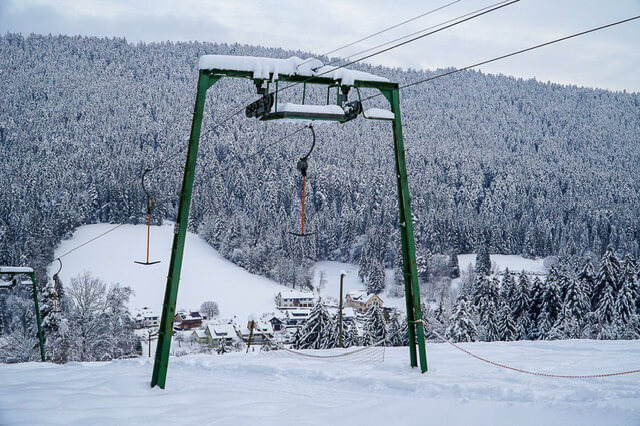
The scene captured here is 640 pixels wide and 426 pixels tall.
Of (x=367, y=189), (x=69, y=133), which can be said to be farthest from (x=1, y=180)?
(x=367, y=189)

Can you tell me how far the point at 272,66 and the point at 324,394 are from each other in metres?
5.29

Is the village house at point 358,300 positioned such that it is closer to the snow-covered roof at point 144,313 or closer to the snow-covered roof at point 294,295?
the snow-covered roof at point 294,295

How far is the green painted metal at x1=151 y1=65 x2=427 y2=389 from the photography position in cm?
849

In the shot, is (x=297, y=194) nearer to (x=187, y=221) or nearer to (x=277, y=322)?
(x=277, y=322)

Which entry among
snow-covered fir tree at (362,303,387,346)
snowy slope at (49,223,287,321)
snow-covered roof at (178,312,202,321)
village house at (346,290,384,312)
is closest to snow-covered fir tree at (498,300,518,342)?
snow-covered fir tree at (362,303,387,346)

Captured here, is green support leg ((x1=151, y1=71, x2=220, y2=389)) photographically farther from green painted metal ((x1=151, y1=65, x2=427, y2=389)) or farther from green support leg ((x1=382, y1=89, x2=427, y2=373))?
green support leg ((x1=382, y1=89, x2=427, y2=373))

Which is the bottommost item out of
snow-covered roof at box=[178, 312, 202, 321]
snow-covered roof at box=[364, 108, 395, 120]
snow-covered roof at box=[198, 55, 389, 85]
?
snow-covered roof at box=[178, 312, 202, 321]

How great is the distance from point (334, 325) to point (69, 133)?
170490 millimetres

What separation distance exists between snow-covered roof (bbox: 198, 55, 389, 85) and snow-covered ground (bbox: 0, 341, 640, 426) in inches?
199

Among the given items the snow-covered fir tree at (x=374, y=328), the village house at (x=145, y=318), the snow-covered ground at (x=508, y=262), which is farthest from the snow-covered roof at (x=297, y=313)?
the snow-covered ground at (x=508, y=262)

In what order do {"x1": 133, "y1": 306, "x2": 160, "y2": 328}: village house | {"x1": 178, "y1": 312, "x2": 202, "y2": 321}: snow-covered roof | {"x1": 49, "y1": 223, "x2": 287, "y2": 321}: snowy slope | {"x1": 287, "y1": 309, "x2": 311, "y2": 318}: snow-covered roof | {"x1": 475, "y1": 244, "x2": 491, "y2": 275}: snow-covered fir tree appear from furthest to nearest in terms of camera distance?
{"x1": 475, "y1": 244, "x2": 491, "y2": 275}: snow-covered fir tree → {"x1": 49, "y1": 223, "x2": 287, "y2": 321}: snowy slope → {"x1": 287, "y1": 309, "x2": 311, "y2": 318}: snow-covered roof → {"x1": 178, "y1": 312, "x2": 202, "y2": 321}: snow-covered roof → {"x1": 133, "y1": 306, "x2": 160, "y2": 328}: village house

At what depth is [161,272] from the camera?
9481 cm

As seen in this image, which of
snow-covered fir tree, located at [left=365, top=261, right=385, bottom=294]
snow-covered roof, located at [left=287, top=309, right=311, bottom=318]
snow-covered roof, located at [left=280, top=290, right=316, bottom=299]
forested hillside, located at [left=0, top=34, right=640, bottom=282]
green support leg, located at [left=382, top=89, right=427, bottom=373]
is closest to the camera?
green support leg, located at [left=382, top=89, right=427, bottom=373]

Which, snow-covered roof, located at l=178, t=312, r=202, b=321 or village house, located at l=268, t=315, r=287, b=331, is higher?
snow-covered roof, located at l=178, t=312, r=202, b=321
